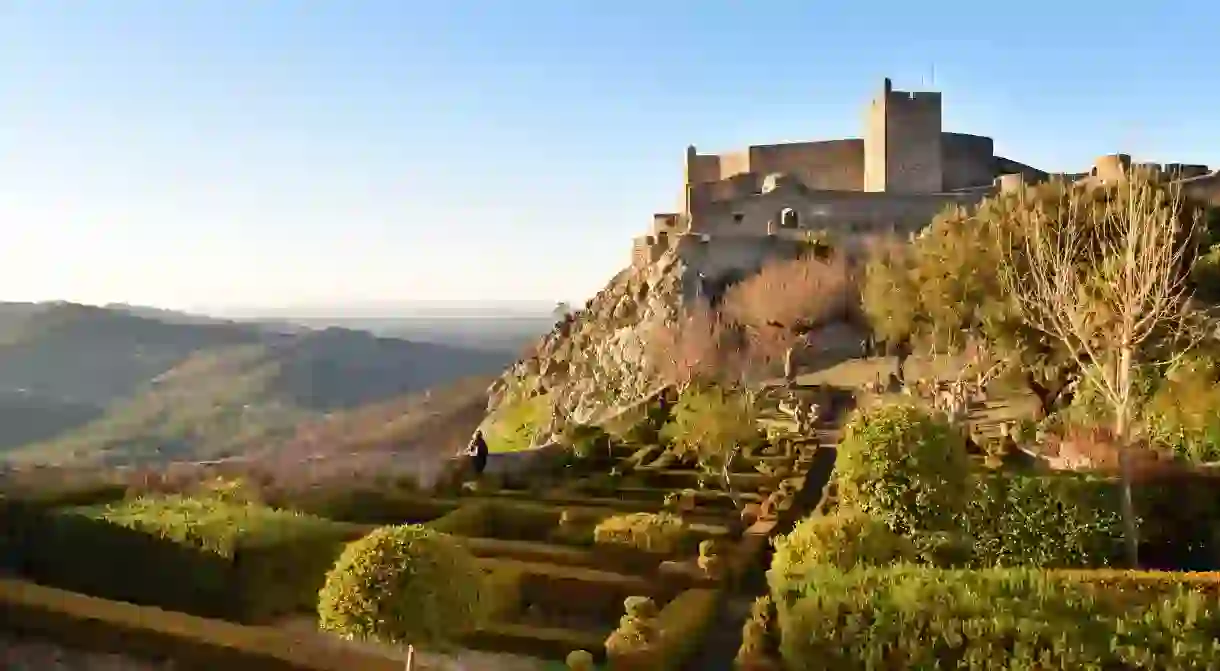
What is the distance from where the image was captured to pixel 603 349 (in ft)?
167

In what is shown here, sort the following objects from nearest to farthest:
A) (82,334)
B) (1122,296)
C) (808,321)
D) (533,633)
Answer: (533,633)
(1122,296)
(808,321)
(82,334)

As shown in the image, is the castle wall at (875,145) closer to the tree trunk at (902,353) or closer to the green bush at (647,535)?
the tree trunk at (902,353)

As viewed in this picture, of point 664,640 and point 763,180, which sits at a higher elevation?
point 763,180

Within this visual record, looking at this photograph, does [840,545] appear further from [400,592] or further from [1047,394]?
[1047,394]

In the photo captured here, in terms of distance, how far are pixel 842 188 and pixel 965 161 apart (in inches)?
273

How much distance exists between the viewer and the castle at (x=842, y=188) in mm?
46562

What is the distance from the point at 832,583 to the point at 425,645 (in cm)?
388

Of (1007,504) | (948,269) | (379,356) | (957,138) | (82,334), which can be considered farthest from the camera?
(379,356)

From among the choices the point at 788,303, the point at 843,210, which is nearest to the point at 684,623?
the point at 788,303

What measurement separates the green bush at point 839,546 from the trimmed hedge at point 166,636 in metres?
4.31

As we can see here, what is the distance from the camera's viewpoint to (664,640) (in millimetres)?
9008

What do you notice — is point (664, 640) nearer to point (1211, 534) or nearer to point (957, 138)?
point (1211, 534)

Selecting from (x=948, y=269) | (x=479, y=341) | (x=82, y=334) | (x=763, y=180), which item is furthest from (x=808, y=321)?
(x=479, y=341)

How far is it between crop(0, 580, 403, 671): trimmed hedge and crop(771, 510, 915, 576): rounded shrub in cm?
431
